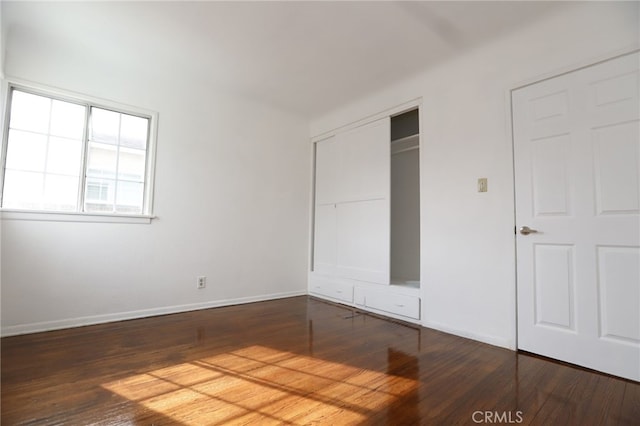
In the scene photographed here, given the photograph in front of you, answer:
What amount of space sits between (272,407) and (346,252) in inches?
101

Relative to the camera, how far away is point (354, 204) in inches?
155

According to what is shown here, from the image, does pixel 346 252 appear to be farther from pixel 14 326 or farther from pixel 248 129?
pixel 14 326

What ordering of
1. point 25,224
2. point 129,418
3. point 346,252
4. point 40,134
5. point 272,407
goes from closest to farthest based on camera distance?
1. point 129,418
2. point 272,407
3. point 25,224
4. point 40,134
5. point 346,252

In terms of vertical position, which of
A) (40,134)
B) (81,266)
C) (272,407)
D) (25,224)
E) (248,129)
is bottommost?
(272,407)

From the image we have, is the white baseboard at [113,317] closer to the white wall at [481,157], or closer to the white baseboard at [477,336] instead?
the white baseboard at [477,336]

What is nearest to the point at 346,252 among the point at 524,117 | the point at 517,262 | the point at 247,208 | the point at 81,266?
the point at 247,208

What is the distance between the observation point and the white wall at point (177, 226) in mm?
Result: 2656

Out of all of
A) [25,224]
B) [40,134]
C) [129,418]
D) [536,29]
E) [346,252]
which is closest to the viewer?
[129,418]

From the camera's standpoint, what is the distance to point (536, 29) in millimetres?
2400

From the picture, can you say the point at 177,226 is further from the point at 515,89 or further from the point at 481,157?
the point at 515,89

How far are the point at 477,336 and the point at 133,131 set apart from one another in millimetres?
4056

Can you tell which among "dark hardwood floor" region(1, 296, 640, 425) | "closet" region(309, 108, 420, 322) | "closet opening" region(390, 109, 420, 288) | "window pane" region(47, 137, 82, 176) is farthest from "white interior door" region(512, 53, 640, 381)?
"window pane" region(47, 137, 82, 176)

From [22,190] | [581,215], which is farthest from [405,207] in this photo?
[22,190]

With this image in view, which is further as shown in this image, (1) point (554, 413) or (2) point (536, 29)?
(2) point (536, 29)
